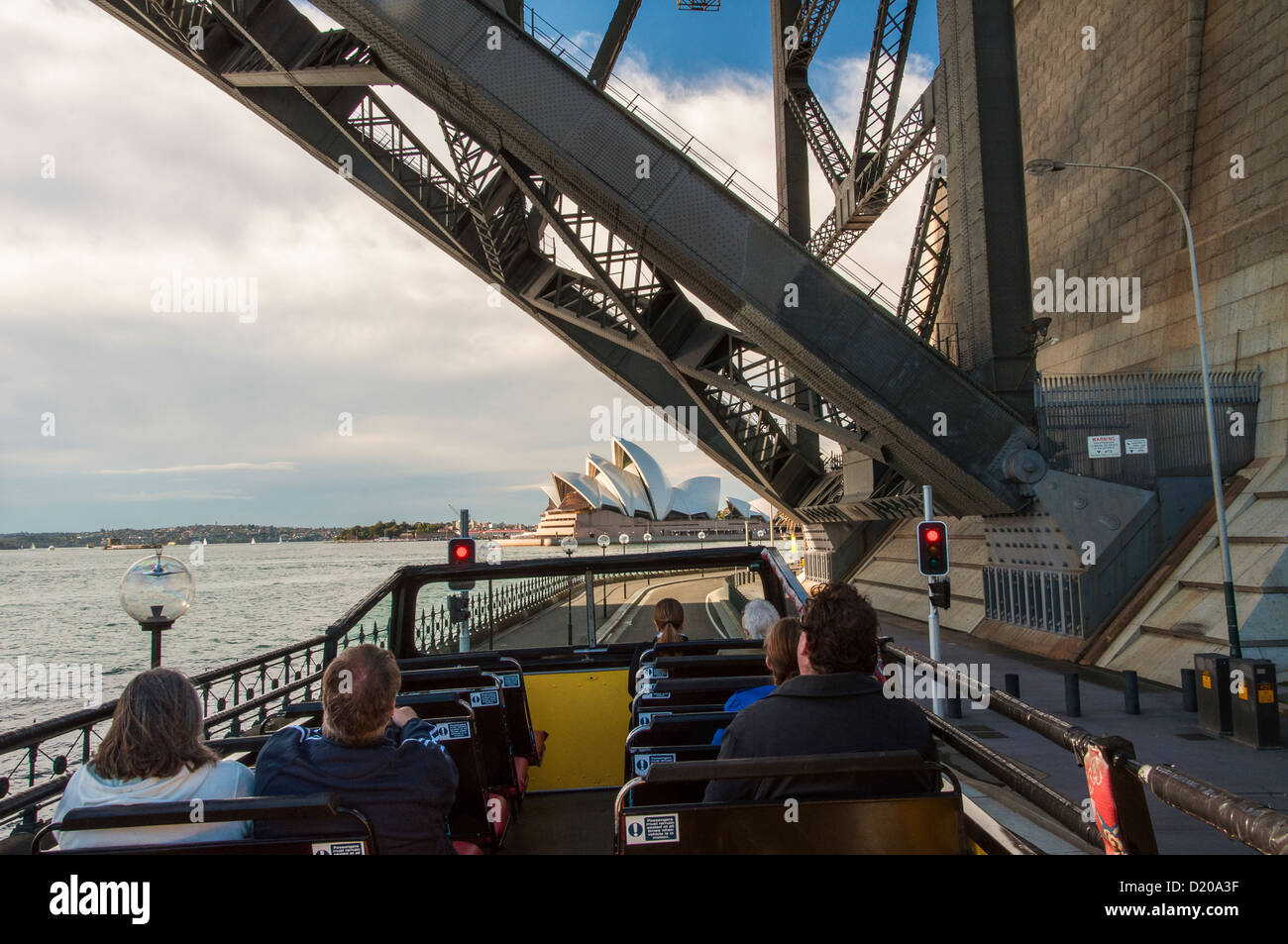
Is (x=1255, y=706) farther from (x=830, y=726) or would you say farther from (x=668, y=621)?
(x=830, y=726)

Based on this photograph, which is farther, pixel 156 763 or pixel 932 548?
pixel 932 548

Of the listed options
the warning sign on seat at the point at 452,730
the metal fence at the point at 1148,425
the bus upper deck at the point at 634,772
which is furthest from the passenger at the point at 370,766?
the metal fence at the point at 1148,425

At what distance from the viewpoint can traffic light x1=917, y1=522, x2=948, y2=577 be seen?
12852mm

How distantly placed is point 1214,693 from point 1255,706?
70cm

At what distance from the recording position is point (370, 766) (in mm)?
2939

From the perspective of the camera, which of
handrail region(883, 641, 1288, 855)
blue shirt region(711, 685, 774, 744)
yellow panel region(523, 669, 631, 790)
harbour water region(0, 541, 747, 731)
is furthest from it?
harbour water region(0, 541, 747, 731)

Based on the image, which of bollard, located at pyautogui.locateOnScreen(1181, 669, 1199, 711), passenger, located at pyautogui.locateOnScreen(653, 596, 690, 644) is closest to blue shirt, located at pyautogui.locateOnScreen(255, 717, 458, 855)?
passenger, located at pyautogui.locateOnScreen(653, 596, 690, 644)

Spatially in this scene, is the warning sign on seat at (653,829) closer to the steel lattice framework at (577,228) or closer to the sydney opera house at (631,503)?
the steel lattice framework at (577,228)

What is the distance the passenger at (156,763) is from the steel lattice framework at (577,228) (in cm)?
1266

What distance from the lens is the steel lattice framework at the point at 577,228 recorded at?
14336 millimetres

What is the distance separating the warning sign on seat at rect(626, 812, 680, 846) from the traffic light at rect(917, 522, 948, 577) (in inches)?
438

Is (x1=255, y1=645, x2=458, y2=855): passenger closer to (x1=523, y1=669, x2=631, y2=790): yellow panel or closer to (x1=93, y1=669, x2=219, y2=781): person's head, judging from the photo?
(x1=93, y1=669, x2=219, y2=781): person's head

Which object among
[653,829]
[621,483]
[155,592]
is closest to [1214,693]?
[653,829]
